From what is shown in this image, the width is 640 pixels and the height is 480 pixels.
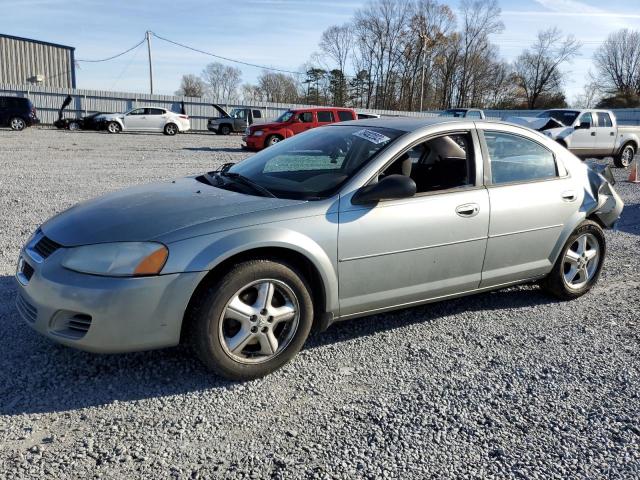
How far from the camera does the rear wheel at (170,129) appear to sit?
30000 mm

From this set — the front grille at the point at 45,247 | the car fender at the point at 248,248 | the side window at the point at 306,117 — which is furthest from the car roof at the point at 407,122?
the side window at the point at 306,117

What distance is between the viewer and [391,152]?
383 cm

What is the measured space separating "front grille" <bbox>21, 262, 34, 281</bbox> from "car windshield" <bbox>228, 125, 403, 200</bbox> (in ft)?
5.03

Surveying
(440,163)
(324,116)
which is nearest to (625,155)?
(324,116)

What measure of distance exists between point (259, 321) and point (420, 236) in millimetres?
1251

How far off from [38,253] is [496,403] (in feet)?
9.08

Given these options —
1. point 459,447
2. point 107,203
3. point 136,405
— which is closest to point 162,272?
point 136,405

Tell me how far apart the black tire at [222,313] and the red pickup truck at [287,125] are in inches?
616

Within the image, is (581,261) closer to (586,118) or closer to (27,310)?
(27,310)

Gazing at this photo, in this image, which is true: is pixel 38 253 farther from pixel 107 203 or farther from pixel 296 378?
pixel 296 378

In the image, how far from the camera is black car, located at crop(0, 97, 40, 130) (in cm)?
2628

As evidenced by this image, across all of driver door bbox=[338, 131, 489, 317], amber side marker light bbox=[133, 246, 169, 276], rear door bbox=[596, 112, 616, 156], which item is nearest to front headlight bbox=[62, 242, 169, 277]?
amber side marker light bbox=[133, 246, 169, 276]

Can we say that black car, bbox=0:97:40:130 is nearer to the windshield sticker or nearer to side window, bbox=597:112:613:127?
side window, bbox=597:112:613:127

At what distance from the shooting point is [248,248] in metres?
3.16
